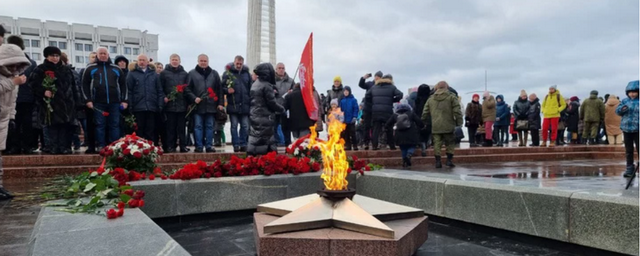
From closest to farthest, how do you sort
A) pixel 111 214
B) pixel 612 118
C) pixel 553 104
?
pixel 111 214 → pixel 553 104 → pixel 612 118

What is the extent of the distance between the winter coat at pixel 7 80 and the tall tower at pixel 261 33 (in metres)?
22.4

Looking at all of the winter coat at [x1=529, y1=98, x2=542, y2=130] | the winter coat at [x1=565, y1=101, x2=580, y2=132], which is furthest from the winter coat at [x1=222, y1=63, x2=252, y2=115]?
the winter coat at [x1=565, y1=101, x2=580, y2=132]

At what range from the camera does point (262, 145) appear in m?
8.24

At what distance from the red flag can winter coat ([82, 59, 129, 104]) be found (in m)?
3.47

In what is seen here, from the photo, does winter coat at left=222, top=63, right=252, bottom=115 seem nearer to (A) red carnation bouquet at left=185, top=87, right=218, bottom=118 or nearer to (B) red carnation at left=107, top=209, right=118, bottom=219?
(A) red carnation bouquet at left=185, top=87, right=218, bottom=118

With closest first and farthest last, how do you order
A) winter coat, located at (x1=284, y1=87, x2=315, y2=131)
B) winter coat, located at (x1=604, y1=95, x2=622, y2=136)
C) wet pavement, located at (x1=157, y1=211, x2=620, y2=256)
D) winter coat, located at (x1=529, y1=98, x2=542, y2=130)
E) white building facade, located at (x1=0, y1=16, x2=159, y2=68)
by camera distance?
wet pavement, located at (x1=157, y1=211, x2=620, y2=256) < winter coat, located at (x1=284, y1=87, x2=315, y2=131) < winter coat, located at (x1=529, y1=98, x2=542, y2=130) < winter coat, located at (x1=604, y1=95, x2=622, y2=136) < white building facade, located at (x1=0, y1=16, x2=159, y2=68)

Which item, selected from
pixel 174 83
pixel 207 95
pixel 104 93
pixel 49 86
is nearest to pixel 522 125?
pixel 207 95

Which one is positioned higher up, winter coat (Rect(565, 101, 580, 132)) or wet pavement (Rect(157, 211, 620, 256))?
winter coat (Rect(565, 101, 580, 132))

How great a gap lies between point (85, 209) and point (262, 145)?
4381mm

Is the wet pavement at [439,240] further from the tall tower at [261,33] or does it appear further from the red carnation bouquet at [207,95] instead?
the tall tower at [261,33]

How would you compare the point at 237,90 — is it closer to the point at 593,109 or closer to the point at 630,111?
the point at 630,111

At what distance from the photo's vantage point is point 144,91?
9.42 meters

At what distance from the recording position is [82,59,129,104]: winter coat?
345 inches

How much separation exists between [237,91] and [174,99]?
1.36 meters
